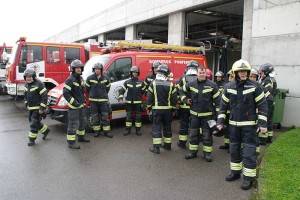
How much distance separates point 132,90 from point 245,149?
390cm

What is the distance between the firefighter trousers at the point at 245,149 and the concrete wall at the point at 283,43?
16.5 ft

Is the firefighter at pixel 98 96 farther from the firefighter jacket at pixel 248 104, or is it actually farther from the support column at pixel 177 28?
the support column at pixel 177 28

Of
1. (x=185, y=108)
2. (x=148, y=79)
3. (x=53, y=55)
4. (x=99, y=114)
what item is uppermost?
(x=53, y=55)

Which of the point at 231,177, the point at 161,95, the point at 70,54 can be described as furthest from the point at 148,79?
the point at 70,54

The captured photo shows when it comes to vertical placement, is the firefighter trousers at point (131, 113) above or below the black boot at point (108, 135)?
above

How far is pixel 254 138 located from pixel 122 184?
85.6 inches

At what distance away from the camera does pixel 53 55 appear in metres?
11.9

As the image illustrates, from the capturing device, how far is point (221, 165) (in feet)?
18.3

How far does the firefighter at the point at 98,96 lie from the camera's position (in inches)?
288

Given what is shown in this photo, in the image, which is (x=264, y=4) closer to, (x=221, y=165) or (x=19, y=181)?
(x=221, y=165)

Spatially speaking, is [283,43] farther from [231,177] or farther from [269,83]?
[231,177]

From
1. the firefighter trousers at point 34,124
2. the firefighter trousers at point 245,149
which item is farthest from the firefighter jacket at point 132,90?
the firefighter trousers at point 245,149

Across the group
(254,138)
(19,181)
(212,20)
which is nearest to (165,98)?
(254,138)

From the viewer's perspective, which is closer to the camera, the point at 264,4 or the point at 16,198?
the point at 16,198
